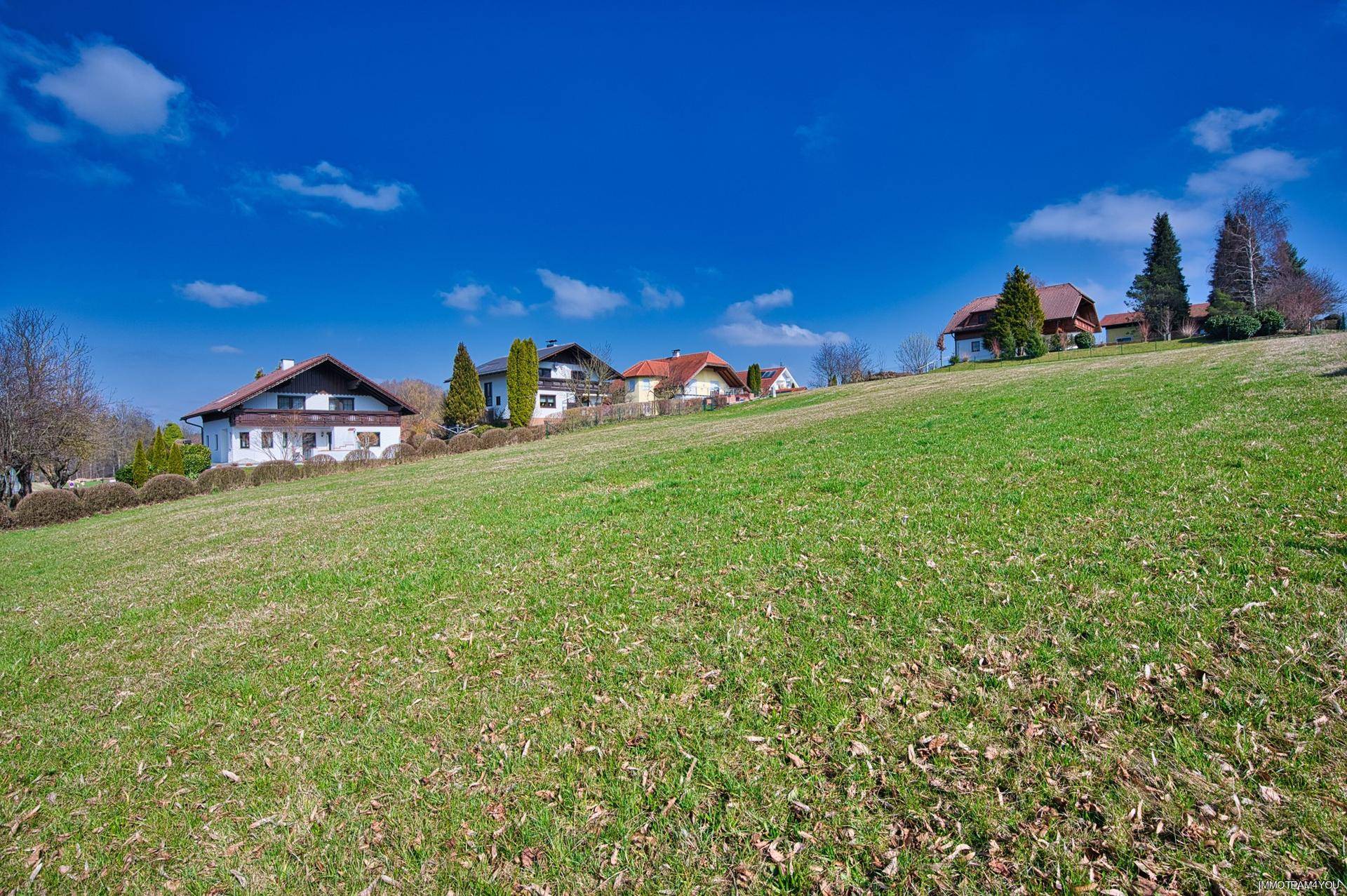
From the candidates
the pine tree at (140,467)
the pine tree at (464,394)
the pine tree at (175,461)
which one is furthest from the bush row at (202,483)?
the pine tree at (464,394)

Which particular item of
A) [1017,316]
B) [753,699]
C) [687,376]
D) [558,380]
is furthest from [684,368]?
[753,699]

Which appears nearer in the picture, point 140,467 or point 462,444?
point 462,444

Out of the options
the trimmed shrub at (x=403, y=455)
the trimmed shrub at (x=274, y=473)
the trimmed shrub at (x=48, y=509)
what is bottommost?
the trimmed shrub at (x=48, y=509)

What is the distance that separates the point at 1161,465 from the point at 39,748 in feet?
43.1

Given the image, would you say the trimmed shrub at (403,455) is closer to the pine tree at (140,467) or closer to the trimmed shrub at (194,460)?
the trimmed shrub at (194,460)

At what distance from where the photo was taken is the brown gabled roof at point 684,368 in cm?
6738

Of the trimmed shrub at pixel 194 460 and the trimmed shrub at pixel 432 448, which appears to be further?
the trimmed shrub at pixel 194 460

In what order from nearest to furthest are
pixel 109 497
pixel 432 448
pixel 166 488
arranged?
pixel 109 497 < pixel 166 488 < pixel 432 448

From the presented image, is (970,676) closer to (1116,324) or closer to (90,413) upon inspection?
(90,413)

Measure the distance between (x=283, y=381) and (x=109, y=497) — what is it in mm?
23309

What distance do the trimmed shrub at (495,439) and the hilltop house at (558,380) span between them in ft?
66.0

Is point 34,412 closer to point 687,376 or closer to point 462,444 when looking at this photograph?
point 462,444

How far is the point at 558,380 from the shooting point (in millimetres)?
57750

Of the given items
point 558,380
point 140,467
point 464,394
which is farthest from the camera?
point 558,380
